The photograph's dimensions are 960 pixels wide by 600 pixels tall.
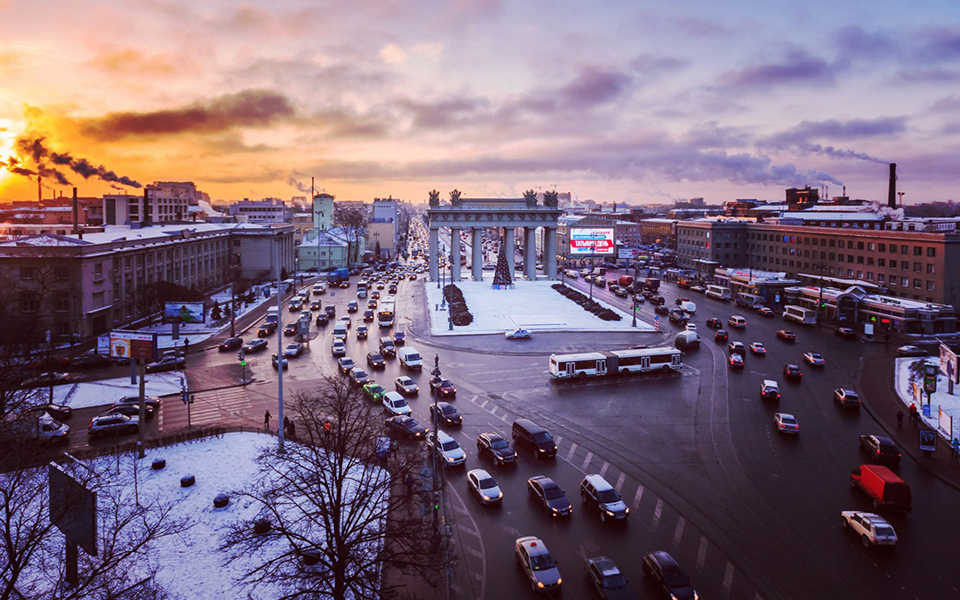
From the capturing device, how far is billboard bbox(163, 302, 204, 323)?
55.2 metres

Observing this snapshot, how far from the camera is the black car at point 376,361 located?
4509 centimetres

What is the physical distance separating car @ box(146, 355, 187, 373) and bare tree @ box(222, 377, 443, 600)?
23.1 m

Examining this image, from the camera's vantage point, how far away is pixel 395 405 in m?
33.9

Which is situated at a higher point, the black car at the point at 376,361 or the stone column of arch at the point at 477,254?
the stone column of arch at the point at 477,254

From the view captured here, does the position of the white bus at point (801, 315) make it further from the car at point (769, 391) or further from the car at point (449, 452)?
the car at point (449, 452)

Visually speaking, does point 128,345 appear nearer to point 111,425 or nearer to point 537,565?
point 111,425

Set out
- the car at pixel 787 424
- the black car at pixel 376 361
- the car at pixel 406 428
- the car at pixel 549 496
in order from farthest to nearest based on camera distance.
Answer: the black car at pixel 376 361, the car at pixel 787 424, the car at pixel 406 428, the car at pixel 549 496

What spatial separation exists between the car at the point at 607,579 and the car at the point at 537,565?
1.03 m

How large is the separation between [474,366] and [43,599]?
32424 mm

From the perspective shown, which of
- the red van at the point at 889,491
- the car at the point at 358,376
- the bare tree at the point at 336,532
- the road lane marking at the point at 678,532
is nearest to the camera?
the bare tree at the point at 336,532

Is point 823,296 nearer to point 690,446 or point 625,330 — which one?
point 625,330

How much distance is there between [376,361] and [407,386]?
24.9ft

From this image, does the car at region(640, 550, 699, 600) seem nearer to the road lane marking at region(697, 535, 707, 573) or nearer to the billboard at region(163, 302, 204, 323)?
the road lane marking at region(697, 535, 707, 573)

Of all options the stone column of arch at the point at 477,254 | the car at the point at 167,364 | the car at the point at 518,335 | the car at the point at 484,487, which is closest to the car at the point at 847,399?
the car at the point at 484,487
